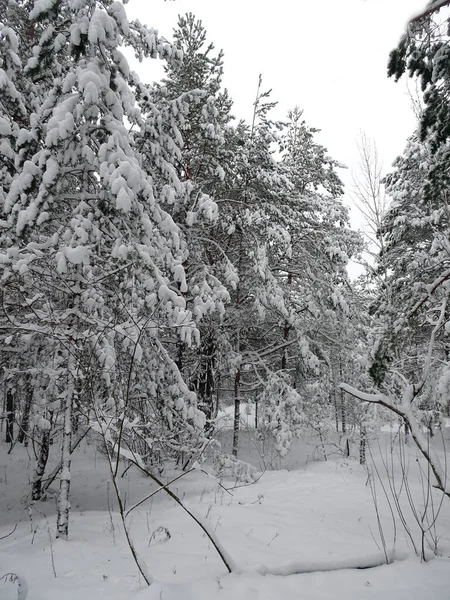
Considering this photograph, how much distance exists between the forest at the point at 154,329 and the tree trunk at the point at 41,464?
0.12ft

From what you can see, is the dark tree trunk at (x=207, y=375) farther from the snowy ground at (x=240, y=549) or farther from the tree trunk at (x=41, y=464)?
the tree trunk at (x=41, y=464)

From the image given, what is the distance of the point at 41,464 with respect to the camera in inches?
236

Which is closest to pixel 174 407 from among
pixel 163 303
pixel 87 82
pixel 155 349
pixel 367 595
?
pixel 155 349

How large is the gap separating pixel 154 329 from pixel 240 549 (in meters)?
2.77

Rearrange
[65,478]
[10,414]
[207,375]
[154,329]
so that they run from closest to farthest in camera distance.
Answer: [65,478], [154,329], [10,414], [207,375]

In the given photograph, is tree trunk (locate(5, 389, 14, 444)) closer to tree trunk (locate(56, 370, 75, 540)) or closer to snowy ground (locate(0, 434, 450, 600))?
tree trunk (locate(56, 370, 75, 540))

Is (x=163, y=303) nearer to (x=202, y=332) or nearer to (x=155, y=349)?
(x=155, y=349)

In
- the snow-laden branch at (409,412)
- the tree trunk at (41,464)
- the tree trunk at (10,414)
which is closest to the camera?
the snow-laden branch at (409,412)

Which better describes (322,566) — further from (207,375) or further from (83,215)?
(207,375)

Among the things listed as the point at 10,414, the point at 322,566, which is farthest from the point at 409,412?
the point at 10,414

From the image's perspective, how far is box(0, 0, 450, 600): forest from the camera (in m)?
3.00

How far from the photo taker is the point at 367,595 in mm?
2494

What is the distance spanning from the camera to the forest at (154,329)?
118 inches

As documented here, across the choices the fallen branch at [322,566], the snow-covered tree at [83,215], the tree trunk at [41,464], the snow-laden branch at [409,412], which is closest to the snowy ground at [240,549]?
the fallen branch at [322,566]
